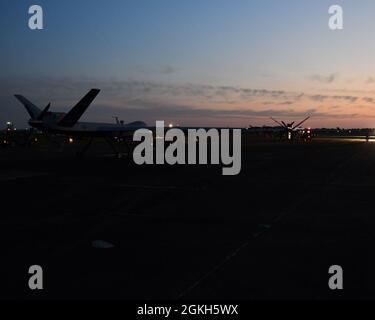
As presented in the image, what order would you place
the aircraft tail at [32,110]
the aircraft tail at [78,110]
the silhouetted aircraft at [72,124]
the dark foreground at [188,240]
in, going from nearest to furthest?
the dark foreground at [188,240], the aircraft tail at [78,110], the silhouetted aircraft at [72,124], the aircraft tail at [32,110]

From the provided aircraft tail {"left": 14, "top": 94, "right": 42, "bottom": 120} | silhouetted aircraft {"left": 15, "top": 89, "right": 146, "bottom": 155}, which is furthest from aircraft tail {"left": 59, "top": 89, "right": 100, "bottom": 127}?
aircraft tail {"left": 14, "top": 94, "right": 42, "bottom": 120}

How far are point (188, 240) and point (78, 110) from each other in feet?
90.8

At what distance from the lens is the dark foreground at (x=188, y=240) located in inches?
277

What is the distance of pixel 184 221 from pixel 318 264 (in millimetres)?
4612

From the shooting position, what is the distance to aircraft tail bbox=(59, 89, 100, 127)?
3483cm

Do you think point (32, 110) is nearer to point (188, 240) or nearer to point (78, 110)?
point (78, 110)

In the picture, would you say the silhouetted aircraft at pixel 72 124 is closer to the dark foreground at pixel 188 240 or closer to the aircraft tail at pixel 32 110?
the aircraft tail at pixel 32 110

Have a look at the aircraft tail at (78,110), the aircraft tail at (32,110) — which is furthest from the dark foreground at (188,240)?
the aircraft tail at (32,110)

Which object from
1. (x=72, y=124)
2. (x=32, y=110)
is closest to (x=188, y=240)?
(x=72, y=124)

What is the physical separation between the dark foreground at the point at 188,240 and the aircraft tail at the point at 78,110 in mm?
16586

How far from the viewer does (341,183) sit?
20.9 meters

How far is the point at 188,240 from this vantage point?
32.7ft

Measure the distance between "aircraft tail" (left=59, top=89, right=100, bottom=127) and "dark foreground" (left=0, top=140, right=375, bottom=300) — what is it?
54.4 ft

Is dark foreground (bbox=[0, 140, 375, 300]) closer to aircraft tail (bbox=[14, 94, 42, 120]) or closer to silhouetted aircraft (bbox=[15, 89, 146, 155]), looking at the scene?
silhouetted aircraft (bbox=[15, 89, 146, 155])
